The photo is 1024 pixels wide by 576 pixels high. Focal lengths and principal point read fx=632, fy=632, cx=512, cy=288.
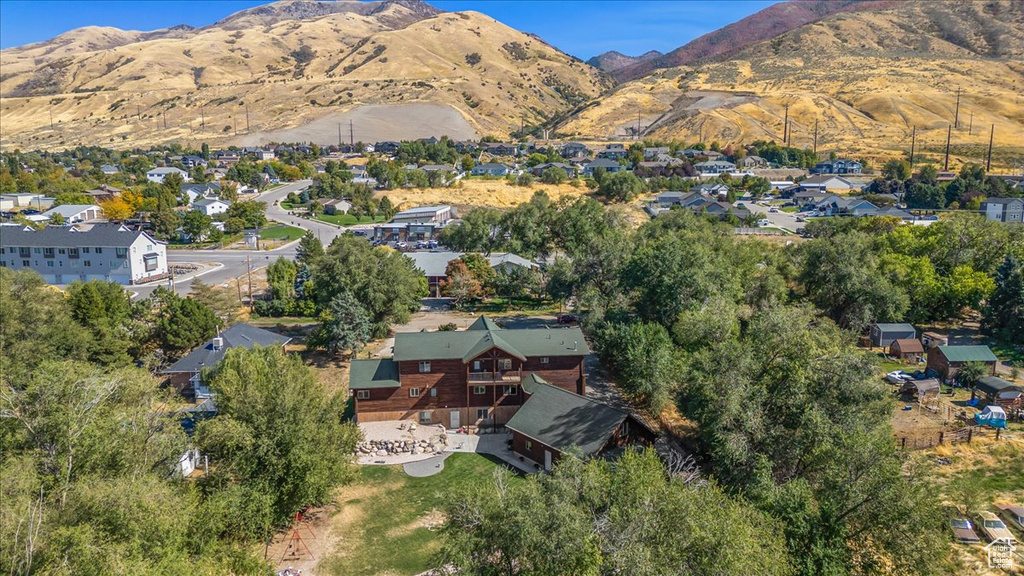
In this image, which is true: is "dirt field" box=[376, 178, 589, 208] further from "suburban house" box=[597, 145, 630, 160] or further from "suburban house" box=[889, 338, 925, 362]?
"suburban house" box=[889, 338, 925, 362]

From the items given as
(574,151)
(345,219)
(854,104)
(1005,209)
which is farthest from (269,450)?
(854,104)

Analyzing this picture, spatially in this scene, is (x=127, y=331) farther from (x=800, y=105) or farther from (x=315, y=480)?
(x=800, y=105)

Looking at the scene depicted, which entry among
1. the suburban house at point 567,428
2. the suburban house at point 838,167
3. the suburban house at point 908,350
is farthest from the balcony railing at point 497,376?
the suburban house at point 838,167

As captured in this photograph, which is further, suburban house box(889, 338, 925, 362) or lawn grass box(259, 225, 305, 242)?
lawn grass box(259, 225, 305, 242)

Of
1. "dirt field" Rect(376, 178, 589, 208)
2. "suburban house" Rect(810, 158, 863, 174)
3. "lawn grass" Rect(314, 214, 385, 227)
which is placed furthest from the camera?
"suburban house" Rect(810, 158, 863, 174)

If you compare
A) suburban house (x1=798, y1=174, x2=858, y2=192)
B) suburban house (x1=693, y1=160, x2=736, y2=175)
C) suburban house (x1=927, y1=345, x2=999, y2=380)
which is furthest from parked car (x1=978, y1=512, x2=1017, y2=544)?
suburban house (x1=693, y1=160, x2=736, y2=175)
